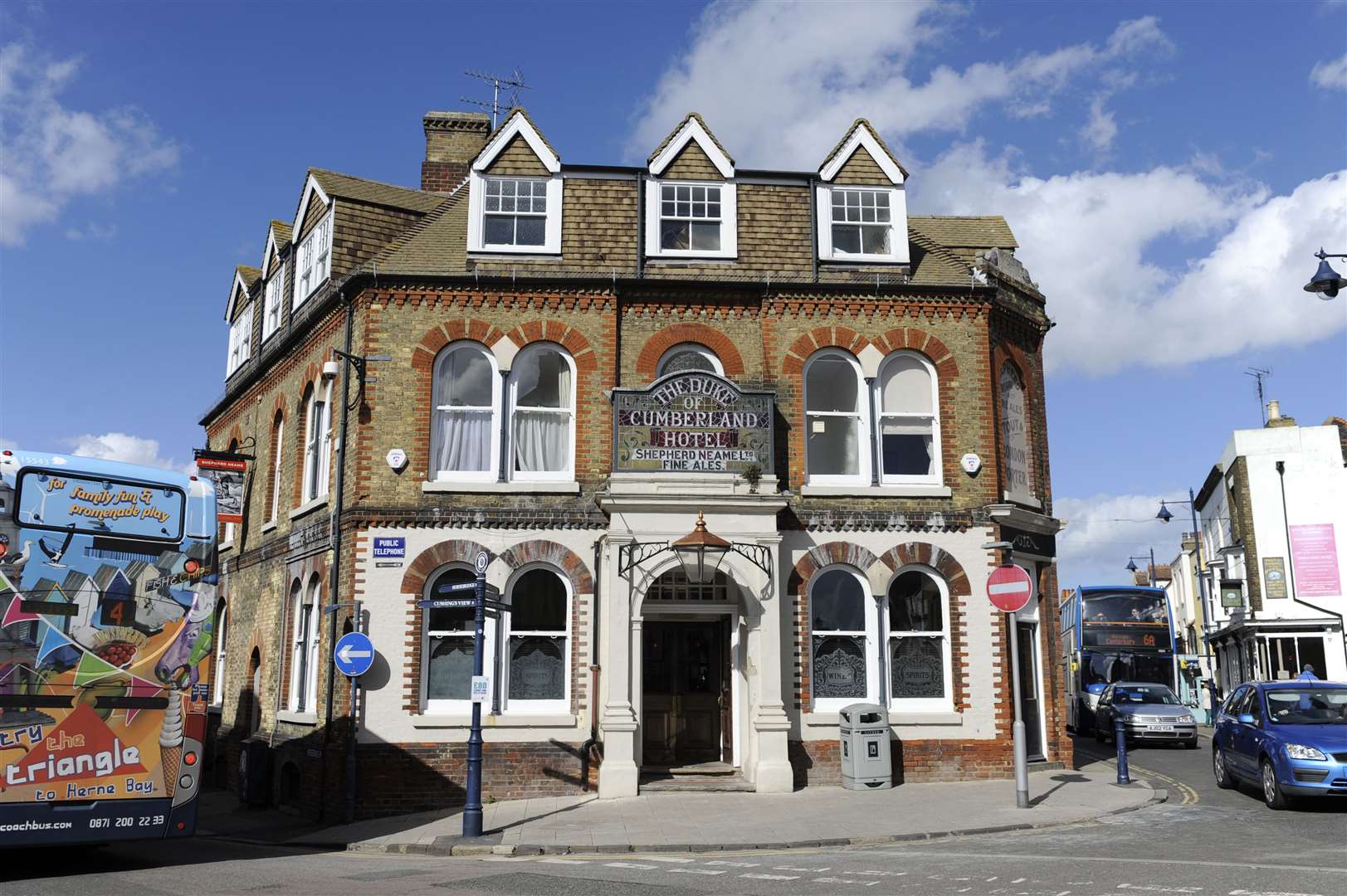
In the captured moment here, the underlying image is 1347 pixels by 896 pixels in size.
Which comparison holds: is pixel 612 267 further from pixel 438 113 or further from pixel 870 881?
pixel 870 881

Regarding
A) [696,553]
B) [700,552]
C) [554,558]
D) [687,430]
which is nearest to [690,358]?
[687,430]

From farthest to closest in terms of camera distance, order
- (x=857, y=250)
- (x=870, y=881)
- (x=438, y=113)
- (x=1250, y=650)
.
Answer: (x=1250, y=650) → (x=438, y=113) → (x=857, y=250) → (x=870, y=881)

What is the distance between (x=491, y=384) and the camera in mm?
18500

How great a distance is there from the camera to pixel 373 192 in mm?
20766

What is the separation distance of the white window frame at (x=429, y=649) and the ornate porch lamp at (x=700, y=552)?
10.3 ft

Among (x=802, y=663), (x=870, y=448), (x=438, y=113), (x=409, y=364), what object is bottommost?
(x=802, y=663)

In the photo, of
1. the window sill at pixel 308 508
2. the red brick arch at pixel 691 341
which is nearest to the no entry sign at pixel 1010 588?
the red brick arch at pixel 691 341

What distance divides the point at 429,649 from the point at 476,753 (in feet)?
12.7

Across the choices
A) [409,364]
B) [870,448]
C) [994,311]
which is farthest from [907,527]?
[409,364]

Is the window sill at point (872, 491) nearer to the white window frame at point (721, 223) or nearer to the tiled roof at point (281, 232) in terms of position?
the white window frame at point (721, 223)

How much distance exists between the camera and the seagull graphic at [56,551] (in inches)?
431

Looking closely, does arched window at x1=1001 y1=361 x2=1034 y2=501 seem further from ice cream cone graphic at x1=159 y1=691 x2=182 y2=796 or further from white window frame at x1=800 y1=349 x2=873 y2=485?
ice cream cone graphic at x1=159 y1=691 x2=182 y2=796

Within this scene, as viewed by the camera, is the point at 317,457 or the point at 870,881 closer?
the point at 870,881

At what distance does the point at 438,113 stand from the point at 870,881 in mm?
20113
